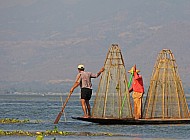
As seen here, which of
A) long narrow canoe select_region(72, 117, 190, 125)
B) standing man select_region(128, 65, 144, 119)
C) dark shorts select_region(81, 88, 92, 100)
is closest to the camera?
long narrow canoe select_region(72, 117, 190, 125)

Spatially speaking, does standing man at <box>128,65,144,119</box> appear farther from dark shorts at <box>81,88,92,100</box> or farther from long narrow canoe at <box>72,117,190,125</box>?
dark shorts at <box>81,88,92,100</box>

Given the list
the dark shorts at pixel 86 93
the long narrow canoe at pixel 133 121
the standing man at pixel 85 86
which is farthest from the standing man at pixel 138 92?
the dark shorts at pixel 86 93

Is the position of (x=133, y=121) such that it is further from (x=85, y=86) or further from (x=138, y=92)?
(x=85, y=86)

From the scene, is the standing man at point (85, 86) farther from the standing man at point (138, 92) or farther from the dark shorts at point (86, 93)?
the standing man at point (138, 92)

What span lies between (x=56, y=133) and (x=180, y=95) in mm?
8201

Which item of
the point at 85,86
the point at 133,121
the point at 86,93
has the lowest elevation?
the point at 133,121

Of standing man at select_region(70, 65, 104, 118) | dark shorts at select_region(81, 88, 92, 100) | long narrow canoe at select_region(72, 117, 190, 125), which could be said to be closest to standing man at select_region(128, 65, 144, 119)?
long narrow canoe at select_region(72, 117, 190, 125)

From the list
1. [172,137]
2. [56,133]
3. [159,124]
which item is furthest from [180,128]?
[56,133]

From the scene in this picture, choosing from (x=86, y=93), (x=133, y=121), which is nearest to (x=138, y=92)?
(x=133, y=121)

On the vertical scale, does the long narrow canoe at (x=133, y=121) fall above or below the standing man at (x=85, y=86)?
below

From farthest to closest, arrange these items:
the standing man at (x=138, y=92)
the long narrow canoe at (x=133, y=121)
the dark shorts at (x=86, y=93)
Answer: the standing man at (x=138, y=92), the dark shorts at (x=86, y=93), the long narrow canoe at (x=133, y=121)

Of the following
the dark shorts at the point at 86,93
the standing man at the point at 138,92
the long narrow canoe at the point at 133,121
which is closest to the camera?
the long narrow canoe at the point at 133,121

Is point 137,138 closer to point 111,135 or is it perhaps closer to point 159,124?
point 111,135

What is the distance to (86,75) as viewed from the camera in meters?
32.0
